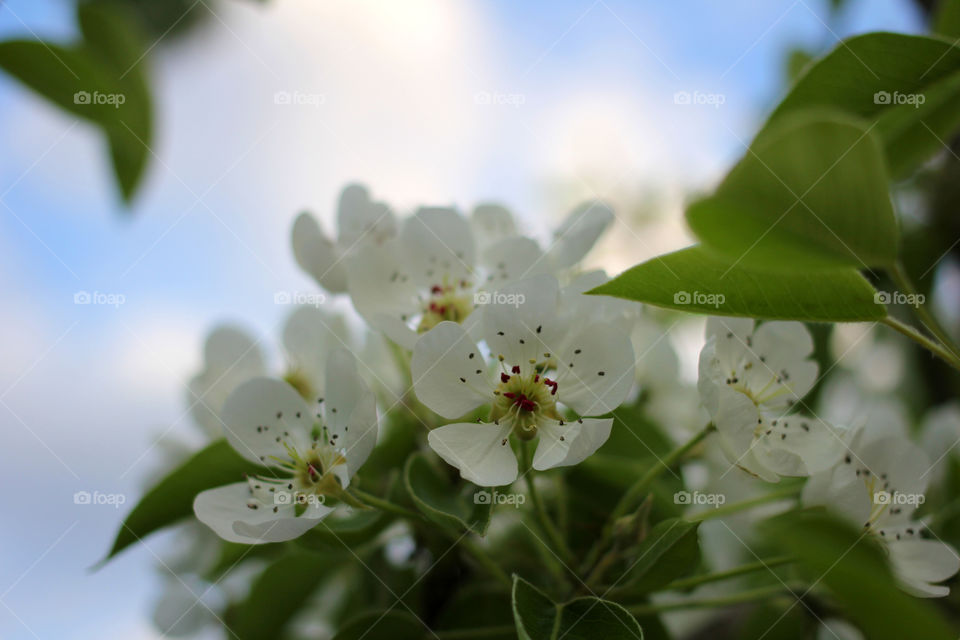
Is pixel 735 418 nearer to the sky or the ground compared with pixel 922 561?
nearer to the sky

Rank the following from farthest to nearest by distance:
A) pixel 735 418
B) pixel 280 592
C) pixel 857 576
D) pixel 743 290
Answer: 1. pixel 280 592
2. pixel 735 418
3. pixel 743 290
4. pixel 857 576

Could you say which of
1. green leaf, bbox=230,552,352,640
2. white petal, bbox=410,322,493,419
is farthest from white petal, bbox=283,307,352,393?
white petal, bbox=410,322,493,419

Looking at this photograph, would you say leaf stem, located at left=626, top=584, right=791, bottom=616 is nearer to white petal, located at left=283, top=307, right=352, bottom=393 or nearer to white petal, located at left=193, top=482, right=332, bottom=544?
white petal, located at left=193, top=482, right=332, bottom=544

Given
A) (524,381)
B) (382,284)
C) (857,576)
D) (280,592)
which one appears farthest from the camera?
(280,592)

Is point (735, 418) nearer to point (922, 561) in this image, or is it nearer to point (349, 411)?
point (922, 561)

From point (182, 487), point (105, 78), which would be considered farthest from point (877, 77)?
point (105, 78)

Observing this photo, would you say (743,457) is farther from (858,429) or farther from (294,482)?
(294,482)

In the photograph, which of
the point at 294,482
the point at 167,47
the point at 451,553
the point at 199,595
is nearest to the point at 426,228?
the point at 294,482
